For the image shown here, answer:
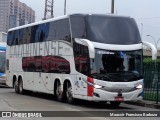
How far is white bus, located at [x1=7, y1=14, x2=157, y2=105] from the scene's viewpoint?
16.8m

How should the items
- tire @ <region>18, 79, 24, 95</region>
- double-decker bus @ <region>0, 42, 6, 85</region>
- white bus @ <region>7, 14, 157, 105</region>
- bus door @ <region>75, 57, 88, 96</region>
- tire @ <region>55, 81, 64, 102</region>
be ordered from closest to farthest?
white bus @ <region>7, 14, 157, 105</region> → bus door @ <region>75, 57, 88, 96</region> → tire @ <region>55, 81, 64, 102</region> → tire @ <region>18, 79, 24, 95</region> → double-decker bus @ <region>0, 42, 6, 85</region>

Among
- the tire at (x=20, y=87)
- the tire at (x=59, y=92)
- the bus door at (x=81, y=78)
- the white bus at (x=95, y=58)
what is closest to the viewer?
the white bus at (x=95, y=58)

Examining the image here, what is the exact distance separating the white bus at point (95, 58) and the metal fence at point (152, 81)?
229 centimetres

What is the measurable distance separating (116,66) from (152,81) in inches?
153

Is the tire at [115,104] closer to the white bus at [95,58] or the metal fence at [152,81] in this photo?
the white bus at [95,58]

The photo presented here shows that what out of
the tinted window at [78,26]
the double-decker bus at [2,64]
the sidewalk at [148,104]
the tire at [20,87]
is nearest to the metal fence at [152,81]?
the sidewalk at [148,104]

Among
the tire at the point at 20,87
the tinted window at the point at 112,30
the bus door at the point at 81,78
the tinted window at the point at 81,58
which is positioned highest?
the tinted window at the point at 112,30

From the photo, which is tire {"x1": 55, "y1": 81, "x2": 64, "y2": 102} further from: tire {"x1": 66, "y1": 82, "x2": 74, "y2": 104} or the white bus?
tire {"x1": 66, "y1": 82, "x2": 74, "y2": 104}

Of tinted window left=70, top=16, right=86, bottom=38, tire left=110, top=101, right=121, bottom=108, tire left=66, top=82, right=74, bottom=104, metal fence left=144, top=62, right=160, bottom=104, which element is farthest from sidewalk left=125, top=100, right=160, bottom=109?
tinted window left=70, top=16, right=86, bottom=38

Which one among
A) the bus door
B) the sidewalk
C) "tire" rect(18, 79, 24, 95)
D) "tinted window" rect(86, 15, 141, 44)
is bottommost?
the sidewalk

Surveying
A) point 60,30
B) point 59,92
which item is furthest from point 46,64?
point 60,30

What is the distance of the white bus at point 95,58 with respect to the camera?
55.0 ft

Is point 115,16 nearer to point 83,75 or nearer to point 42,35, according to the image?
point 83,75

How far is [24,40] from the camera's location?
24.2 meters
